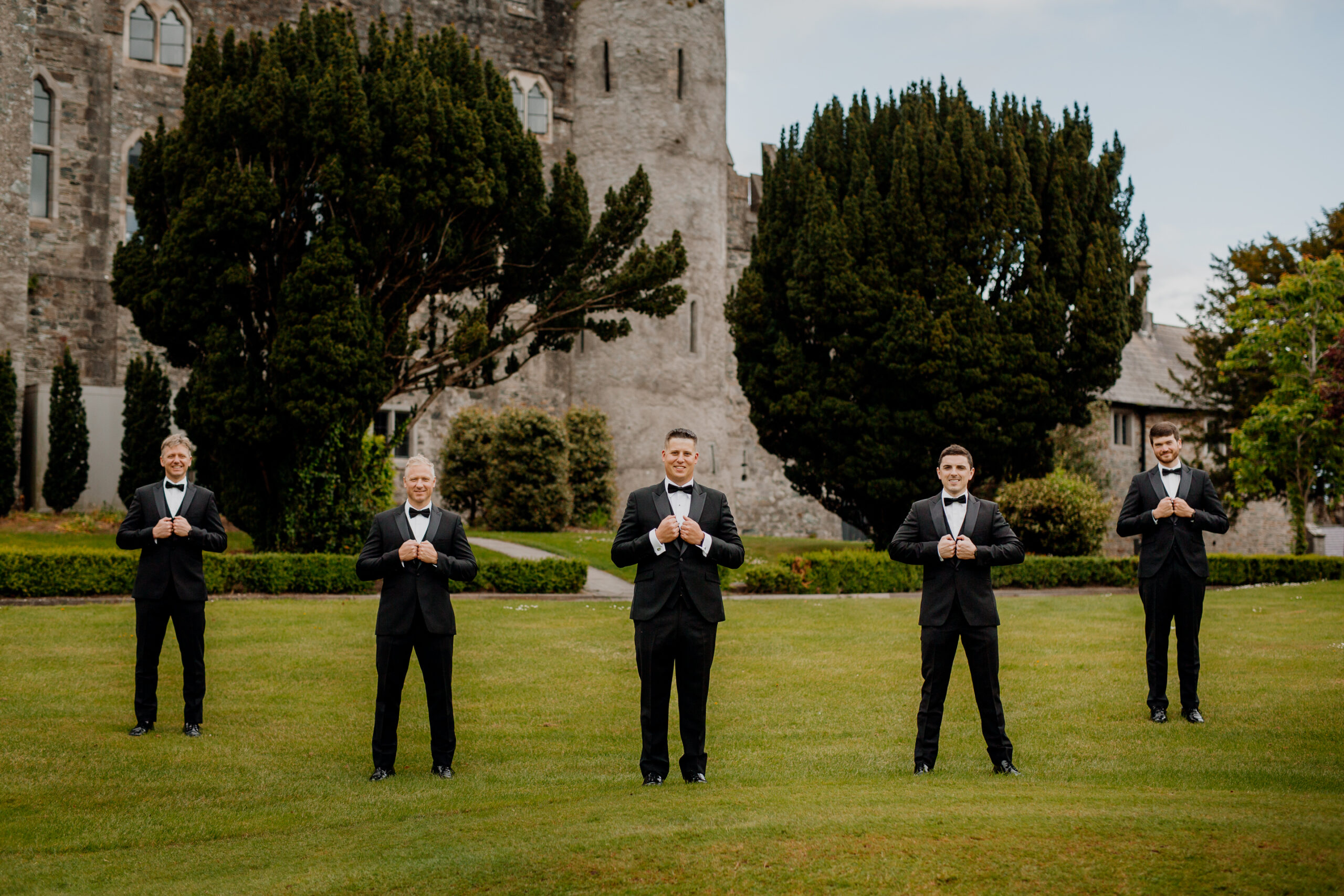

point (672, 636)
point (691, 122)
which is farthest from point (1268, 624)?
point (691, 122)

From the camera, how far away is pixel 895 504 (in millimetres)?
21609

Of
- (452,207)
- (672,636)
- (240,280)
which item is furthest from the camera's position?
(452,207)

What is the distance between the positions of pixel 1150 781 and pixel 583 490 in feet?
72.2

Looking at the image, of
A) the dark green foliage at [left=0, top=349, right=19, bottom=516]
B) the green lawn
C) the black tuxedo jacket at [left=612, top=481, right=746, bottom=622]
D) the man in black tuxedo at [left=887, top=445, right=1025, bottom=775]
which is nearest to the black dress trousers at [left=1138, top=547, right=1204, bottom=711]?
the man in black tuxedo at [left=887, top=445, right=1025, bottom=775]

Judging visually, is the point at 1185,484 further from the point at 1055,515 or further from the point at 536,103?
the point at 536,103

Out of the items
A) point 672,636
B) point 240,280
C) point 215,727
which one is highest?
point 240,280

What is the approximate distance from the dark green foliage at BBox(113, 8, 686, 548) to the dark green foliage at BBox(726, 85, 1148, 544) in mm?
3867

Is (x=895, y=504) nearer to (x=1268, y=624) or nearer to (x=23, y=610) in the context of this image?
(x=1268, y=624)

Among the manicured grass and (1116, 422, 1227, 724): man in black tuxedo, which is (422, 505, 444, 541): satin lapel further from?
(1116, 422, 1227, 724): man in black tuxedo

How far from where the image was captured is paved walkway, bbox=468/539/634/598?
17797 mm

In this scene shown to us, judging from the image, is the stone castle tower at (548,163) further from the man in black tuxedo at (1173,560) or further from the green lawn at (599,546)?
the man in black tuxedo at (1173,560)

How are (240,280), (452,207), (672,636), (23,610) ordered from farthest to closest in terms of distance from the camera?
(452,207), (240,280), (23,610), (672,636)

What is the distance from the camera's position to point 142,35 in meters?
27.5

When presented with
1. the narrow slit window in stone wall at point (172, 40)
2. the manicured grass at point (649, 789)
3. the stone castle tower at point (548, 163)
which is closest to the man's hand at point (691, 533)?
the manicured grass at point (649, 789)
